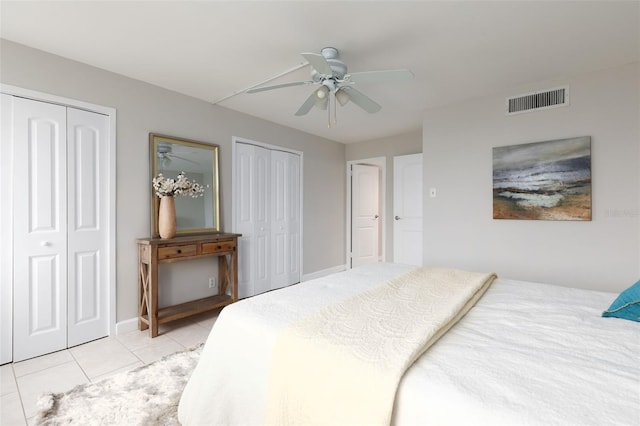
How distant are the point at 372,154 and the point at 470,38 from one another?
296 centimetres

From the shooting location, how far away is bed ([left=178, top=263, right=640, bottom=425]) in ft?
2.49

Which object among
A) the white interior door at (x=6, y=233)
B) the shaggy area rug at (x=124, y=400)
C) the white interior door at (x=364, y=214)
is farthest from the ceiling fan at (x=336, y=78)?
the white interior door at (x=364, y=214)

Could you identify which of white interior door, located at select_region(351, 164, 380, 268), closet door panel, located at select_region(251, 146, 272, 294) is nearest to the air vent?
white interior door, located at select_region(351, 164, 380, 268)

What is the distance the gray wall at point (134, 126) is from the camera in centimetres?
230

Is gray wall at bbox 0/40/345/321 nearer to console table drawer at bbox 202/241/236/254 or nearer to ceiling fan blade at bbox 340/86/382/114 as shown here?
console table drawer at bbox 202/241/236/254

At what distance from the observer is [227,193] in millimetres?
3568

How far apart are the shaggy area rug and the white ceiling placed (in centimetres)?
242

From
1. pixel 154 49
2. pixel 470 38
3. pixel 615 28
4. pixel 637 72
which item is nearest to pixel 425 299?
pixel 470 38

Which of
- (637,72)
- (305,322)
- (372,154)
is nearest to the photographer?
(305,322)

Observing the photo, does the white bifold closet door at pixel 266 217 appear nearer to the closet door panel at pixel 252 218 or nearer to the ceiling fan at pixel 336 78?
the closet door panel at pixel 252 218

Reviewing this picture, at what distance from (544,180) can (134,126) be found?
4.07 m

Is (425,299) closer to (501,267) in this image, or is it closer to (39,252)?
(501,267)

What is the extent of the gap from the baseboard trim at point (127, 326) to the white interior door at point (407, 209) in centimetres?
361

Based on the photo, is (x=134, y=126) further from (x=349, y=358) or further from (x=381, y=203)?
(x=381, y=203)
